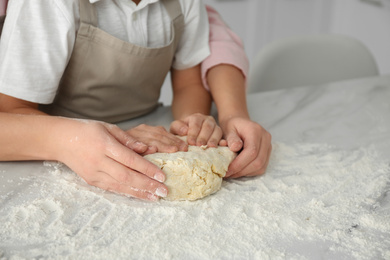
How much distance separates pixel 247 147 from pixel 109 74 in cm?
36

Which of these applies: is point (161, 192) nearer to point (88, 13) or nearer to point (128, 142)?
point (128, 142)

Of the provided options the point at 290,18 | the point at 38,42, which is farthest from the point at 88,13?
the point at 290,18

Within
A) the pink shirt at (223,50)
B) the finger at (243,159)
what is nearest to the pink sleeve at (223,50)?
the pink shirt at (223,50)

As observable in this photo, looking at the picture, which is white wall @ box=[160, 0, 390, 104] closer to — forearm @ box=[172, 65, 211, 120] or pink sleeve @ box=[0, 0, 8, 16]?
forearm @ box=[172, 65, 211, 120]

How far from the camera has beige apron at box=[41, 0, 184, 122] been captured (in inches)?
Result: 37.3

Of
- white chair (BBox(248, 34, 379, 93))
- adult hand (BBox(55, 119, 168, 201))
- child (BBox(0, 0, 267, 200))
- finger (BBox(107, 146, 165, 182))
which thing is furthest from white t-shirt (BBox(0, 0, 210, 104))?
white chair (BBox(248, 34, 379, 93))

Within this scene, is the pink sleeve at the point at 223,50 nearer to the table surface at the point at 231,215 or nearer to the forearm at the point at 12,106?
the table surface at the point at 231,215

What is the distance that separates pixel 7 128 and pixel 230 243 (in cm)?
47

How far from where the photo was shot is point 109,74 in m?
1.00

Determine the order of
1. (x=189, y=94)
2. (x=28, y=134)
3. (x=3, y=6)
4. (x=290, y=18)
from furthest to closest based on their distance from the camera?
(x=290, y=18) < (x=189, y=94) < (x=3, y=6) < (x=28, y=134)

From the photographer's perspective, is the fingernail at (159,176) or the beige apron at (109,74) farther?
the beige apron at (109,74)

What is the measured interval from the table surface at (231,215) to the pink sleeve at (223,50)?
0.27 meters

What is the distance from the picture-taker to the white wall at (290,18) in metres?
2.85

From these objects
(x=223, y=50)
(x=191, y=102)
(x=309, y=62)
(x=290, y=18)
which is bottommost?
(x=290, y=18)
